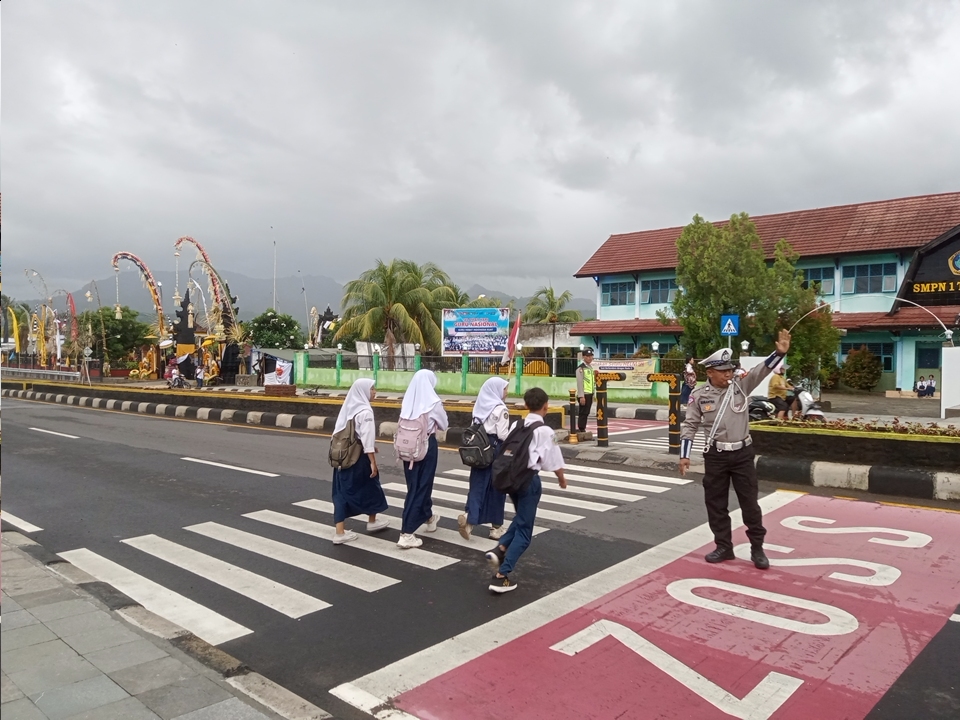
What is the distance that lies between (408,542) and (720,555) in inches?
111

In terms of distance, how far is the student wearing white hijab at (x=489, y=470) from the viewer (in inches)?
252

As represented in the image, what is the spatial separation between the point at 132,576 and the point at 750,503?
17.4ft

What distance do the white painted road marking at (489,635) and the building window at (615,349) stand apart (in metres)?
31.5

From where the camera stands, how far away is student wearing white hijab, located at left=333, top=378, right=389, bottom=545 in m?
6.78

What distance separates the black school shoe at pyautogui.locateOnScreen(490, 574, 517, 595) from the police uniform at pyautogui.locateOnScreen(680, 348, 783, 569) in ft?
6.09

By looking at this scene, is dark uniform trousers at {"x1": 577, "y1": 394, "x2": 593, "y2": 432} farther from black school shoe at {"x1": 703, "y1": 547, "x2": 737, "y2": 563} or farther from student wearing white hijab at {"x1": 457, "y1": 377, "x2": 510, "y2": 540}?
black school shoe at {"x1": 703, "y1": 547, "x2": 737, "y2": 563}

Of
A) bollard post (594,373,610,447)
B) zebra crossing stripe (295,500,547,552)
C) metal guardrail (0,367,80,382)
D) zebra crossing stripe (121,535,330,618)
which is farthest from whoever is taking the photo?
metal guardrail (0,367,80,382)

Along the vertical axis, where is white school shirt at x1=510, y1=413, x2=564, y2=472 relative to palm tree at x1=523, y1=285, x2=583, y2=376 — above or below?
below

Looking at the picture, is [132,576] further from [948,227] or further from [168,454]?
[948,227]

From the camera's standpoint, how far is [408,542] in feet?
21.7

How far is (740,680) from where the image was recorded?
393 centimetres

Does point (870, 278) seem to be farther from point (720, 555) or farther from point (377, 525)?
point (377, 525)

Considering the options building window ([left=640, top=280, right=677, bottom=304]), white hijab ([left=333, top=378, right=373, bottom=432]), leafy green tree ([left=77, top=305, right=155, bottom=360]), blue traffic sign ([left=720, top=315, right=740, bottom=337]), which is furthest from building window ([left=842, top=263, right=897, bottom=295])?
leafy green tree ([left=77, top=305, right=155, bottom=360])

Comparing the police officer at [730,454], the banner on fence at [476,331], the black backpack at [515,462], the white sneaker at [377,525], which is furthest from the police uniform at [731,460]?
the banner on fence at [476,331]
